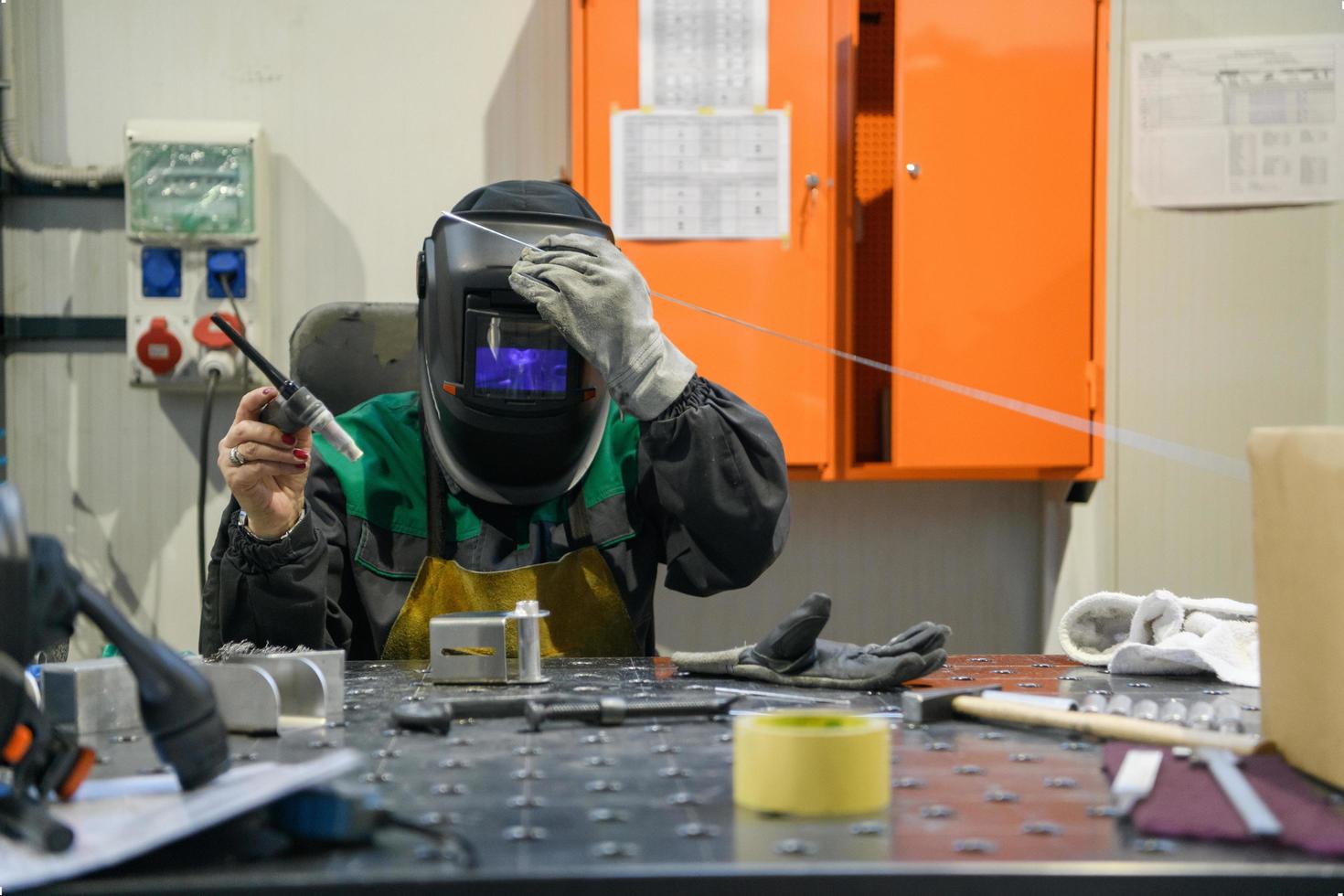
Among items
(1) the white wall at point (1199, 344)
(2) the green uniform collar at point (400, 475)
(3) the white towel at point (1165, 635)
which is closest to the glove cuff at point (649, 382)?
(2) the green uniform collar at point (400, 475)

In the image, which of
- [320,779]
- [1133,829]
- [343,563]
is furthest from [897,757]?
[343,563]

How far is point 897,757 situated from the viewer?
0.82 meters

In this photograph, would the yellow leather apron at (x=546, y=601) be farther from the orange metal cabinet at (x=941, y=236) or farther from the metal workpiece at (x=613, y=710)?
the orange metal cabinet at (x=941, y=236)

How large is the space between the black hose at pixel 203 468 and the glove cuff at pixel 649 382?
1.21 meters

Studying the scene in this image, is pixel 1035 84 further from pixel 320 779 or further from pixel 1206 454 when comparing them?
pixel 320 779

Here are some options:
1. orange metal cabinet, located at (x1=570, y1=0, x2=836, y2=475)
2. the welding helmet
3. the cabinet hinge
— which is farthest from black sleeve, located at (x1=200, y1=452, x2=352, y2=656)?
the cabinet hinge

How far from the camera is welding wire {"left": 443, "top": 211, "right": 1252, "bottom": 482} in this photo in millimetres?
2141

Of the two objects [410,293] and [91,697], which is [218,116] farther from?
[91,697]

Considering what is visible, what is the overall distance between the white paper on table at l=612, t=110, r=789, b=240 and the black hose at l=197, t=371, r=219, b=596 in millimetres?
879

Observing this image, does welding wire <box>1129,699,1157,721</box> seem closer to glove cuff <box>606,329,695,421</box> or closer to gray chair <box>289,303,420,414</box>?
glove cuff <box>606,329,695,421</box>

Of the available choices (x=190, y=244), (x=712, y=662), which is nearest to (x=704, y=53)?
(x=190, y=244)

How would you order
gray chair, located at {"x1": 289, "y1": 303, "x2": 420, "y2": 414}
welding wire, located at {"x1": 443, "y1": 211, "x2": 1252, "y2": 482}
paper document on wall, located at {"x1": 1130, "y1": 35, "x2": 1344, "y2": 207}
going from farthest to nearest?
paper document on wall, located at {"x1": 1130, "y1": 35, "x2": 1344, "y2": 207}, welding wire, located at {"x1": 443, "y1": 211, "x2": 1252, "y2": 482}, gray chair, located at {"x1": 289, "y1": 303, "x2": 420, "y2": 414}

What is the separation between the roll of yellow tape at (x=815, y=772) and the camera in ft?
2.17

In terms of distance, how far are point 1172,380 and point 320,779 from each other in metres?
2.39
